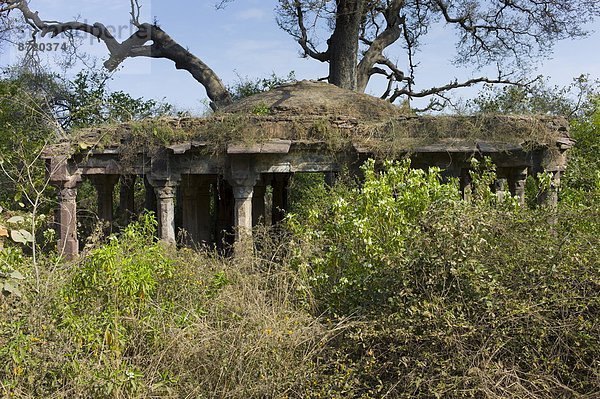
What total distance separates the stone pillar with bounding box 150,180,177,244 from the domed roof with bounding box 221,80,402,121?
1.72m

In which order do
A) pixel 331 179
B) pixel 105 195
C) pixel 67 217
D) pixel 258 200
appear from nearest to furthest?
1. pixel 67 217
2. pixel 331 179
3. pixel 105 195
4. pixel 258 200

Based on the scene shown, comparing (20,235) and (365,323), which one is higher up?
(20,235)

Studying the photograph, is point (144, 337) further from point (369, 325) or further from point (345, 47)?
point (345, 47)

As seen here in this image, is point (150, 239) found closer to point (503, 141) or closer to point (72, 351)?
point (72, 351)

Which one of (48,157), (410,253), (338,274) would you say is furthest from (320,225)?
(48,157)

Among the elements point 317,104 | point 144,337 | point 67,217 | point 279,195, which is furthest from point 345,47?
point 144,337

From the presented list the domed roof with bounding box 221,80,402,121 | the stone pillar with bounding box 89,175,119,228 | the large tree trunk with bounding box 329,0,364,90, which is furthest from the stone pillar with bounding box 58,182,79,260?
the large tree trunk with bounding box 329,0,364,90

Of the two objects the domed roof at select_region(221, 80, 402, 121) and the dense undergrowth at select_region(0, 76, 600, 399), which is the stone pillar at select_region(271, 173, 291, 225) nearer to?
the domed roof at select_region(221, 80, 402, 121)

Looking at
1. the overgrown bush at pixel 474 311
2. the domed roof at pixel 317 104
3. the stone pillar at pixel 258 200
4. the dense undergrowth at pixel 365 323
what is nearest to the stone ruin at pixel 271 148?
the domed roof at pixel 317 104

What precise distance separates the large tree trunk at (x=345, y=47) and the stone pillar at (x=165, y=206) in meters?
6.81

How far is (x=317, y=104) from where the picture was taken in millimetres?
11242

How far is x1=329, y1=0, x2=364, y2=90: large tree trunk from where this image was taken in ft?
50.2

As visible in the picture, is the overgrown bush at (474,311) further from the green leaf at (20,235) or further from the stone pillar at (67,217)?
the stone pillar at (67,217)

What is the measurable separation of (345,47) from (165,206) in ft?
25.2
